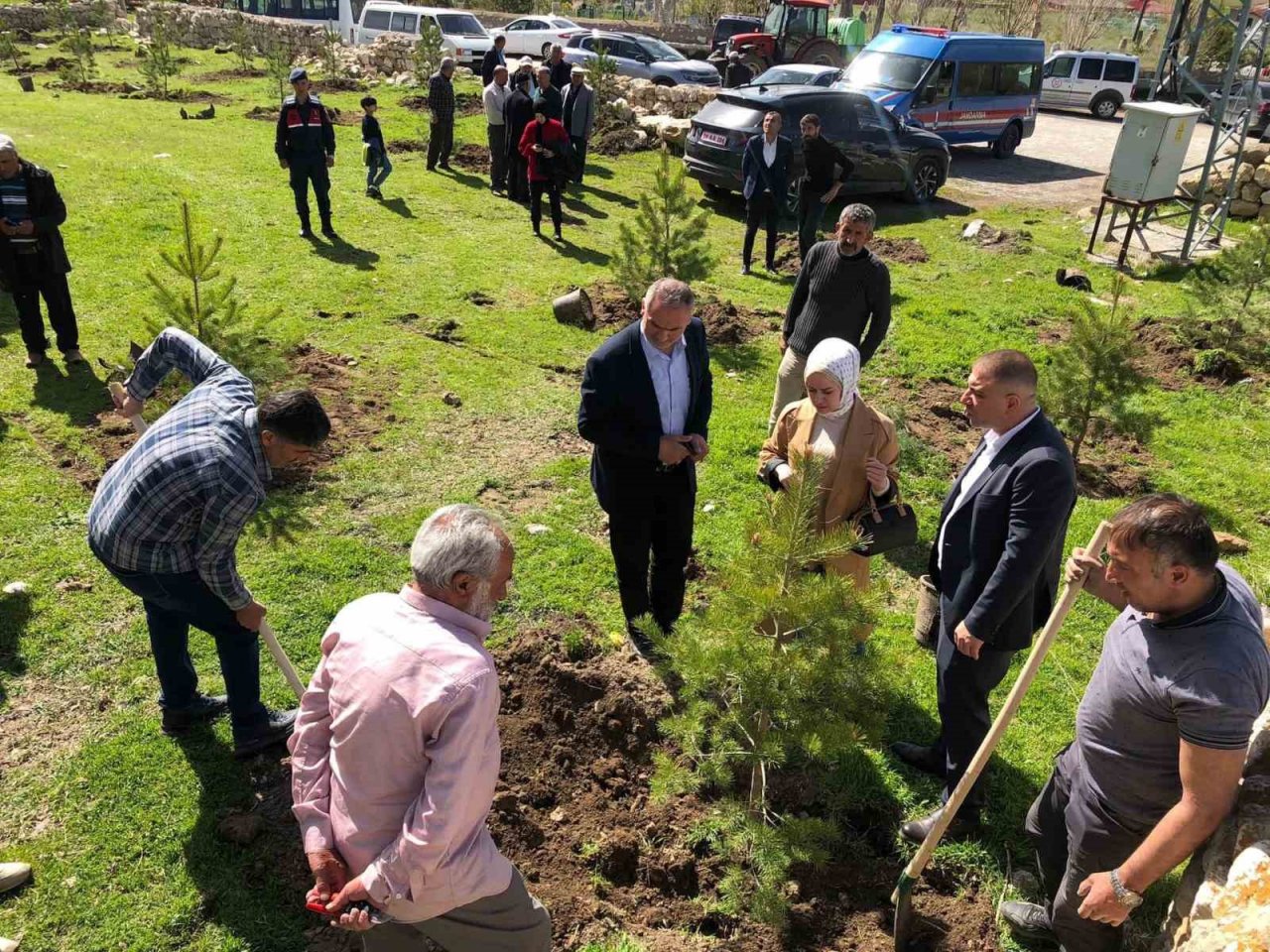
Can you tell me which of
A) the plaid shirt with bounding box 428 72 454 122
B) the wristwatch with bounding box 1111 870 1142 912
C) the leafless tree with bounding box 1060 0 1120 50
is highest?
the leafless tree with bounding box 1060 0 1120 50

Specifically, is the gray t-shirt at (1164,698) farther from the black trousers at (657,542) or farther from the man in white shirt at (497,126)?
the man in white shirt at (497,126)

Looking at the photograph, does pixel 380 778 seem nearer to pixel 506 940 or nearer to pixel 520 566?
pixel 506 940

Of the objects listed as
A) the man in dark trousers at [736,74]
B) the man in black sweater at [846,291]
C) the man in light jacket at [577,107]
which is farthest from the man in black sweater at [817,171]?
the man in dark trousers at [736,74]

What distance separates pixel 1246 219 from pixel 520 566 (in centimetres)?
1565

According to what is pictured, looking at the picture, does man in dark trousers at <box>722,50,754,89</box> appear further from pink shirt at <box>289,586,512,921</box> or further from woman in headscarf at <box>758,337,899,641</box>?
pink shirt at <box>289,586,512,921</box>

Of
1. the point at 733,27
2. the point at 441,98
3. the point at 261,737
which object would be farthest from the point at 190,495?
the point at 733,27

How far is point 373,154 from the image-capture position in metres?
12.8

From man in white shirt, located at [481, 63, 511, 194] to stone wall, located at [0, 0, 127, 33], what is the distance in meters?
24.1

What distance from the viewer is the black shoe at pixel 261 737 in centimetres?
393

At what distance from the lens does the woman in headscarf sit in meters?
3.79

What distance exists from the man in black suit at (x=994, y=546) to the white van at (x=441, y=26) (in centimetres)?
2218

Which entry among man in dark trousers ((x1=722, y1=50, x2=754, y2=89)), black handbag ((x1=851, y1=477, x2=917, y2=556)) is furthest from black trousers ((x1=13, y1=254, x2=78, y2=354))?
man in dark trousers ((x1=722, y1=50, x2=754, y2=89))

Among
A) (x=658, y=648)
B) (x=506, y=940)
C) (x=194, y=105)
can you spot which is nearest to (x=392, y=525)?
(x=658, y=648)

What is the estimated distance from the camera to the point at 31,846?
11.5ft
